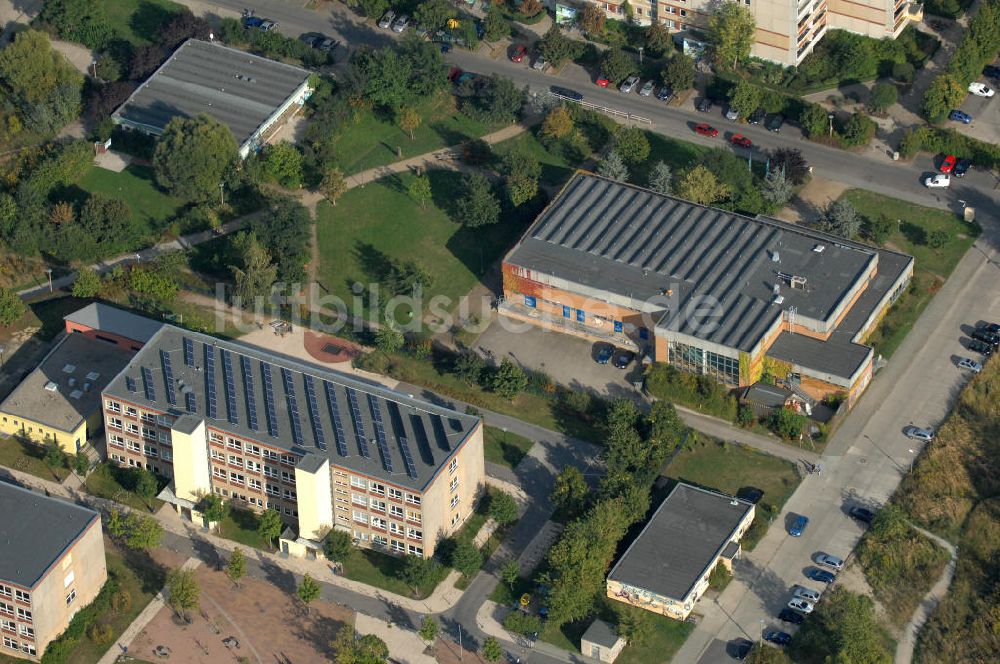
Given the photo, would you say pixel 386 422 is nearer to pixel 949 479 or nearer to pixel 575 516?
pixel 575 516

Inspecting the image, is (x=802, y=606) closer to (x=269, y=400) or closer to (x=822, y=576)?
(x=822, y=576)

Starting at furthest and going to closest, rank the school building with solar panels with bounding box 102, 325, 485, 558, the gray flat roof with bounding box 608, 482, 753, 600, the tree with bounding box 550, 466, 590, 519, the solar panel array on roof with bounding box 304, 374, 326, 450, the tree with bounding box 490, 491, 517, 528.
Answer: the tree with bounding box 550, 466, 590, 519 → the tree with bounding box 490, 491, 517, 528 → the solar panel array on roof with bounding box 304, 374, 326, 450 → the school building with solar panels with bounding box 102, 325, 485, 558 → the gray flat roof with bounding box 608, 482, 753, 600

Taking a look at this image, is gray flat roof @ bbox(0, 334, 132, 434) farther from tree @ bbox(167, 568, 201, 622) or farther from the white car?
the white car

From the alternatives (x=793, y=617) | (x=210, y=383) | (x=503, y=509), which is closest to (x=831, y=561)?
(x=793, y=617)

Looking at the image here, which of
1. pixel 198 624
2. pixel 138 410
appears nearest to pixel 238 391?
pixel 138 410

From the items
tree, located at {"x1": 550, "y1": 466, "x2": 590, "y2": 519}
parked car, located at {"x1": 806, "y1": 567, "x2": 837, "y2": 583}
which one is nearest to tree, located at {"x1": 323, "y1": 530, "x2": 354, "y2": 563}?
tree, located at {"x1": 550, "y1": 466, "x2": 590, "y2": 519}

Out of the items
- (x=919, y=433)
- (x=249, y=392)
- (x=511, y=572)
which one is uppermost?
(x=919, y=433)
